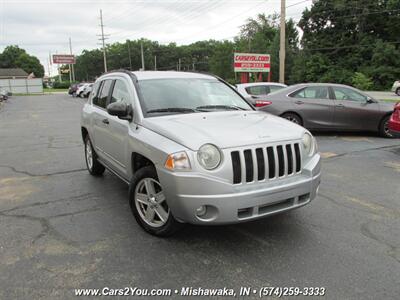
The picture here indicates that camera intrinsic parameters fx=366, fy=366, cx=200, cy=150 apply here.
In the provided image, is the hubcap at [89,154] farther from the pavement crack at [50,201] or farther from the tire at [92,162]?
the pavement crack at [50,201]

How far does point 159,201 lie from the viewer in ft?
12.3

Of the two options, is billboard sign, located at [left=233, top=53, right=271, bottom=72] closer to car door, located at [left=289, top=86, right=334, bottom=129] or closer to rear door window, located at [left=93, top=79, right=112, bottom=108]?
car door, located at [left=289, top=86, right=334, bottom=129]

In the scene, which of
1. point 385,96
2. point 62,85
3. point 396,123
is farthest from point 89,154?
point 62,85

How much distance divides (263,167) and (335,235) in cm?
122

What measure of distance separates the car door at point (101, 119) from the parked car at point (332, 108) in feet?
18.5

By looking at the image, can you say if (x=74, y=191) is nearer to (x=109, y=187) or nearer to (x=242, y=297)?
(x=109, y=187)

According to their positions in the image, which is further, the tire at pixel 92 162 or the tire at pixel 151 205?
the tire at pixel 92 162

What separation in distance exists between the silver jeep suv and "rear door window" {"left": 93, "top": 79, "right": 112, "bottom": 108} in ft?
1.95

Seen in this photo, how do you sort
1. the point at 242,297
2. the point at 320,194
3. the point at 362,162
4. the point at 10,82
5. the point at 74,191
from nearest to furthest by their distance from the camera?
the point at 242,297 < the point at 320,194 < the point at 74,191 < the point at 362,162 < the point at 10,82

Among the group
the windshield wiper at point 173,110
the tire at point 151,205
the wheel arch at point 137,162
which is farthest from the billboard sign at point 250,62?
the tire at point 151,205

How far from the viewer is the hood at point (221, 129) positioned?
3369mm

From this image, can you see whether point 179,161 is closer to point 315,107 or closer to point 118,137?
point 118,137

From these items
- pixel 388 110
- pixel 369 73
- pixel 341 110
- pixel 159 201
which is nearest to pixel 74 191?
pixel 159 201

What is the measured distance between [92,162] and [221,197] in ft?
12.0
